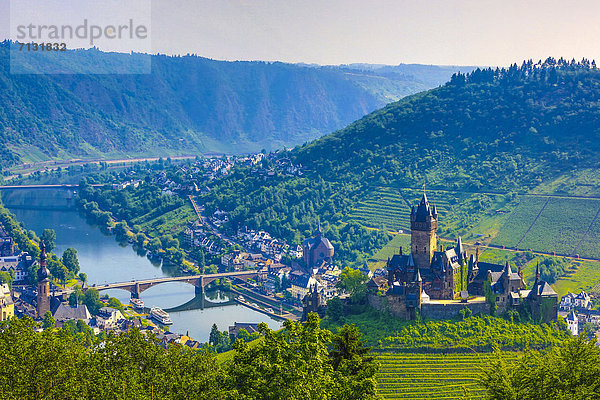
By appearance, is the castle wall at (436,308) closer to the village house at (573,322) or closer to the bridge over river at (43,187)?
the village house at (573,322)

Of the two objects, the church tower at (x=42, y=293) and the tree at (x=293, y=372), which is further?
the church tower at (x=42, y=293)

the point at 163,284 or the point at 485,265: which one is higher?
the point at 485,265

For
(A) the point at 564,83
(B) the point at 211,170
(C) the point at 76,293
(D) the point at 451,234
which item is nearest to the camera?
(C) the point at 76,293

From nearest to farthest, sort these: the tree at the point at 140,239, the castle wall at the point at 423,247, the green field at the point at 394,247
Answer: the castle wall at the point at 423,247, the green field at the point at 394,247, the tree at the point at 140,239

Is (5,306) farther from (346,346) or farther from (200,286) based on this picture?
(346,346)

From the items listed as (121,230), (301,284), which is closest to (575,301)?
(301,284)

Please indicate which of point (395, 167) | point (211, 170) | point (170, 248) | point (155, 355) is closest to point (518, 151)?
point (395, 167)

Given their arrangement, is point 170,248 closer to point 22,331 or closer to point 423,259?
point 423,259

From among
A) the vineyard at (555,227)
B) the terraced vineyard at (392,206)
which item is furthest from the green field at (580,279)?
the terraced vineyard at (392,206)
